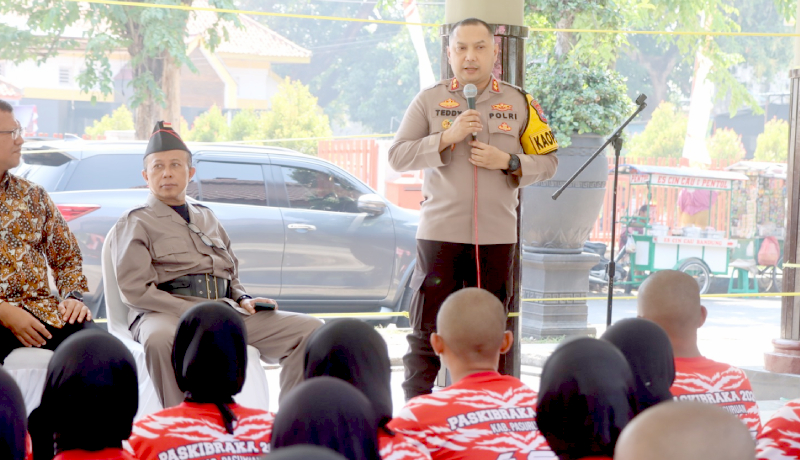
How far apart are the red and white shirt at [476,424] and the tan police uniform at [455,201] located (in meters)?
1.28

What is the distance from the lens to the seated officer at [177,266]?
3042 mm

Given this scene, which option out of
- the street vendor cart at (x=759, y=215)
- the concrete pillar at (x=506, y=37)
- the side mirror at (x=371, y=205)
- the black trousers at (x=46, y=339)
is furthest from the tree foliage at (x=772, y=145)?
the black trousers at (x=46, y=339)

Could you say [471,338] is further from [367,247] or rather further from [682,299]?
[367,247]

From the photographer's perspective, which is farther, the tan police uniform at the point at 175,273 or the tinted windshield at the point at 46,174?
the tinted windshield at the point at 46,174

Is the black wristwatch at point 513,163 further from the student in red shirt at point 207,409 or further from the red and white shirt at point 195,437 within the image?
the red and white shirt at point 195,437

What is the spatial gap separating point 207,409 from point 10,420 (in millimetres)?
524

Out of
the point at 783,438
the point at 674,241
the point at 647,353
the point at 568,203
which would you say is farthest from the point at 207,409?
the point at 674,241

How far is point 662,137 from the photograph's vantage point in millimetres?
14586

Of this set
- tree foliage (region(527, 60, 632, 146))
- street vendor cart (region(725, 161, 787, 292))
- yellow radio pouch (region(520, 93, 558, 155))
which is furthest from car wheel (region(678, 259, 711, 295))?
yellow radio pouch (region(520, 93, 558, 155))

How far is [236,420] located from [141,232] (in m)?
1.41

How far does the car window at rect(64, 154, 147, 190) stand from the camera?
188 inches

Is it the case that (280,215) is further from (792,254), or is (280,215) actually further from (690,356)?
(690,356)

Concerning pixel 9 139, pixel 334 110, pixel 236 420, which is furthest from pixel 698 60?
pixel 236 420

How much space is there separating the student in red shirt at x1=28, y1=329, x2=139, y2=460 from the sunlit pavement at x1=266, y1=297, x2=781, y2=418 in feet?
7.33
